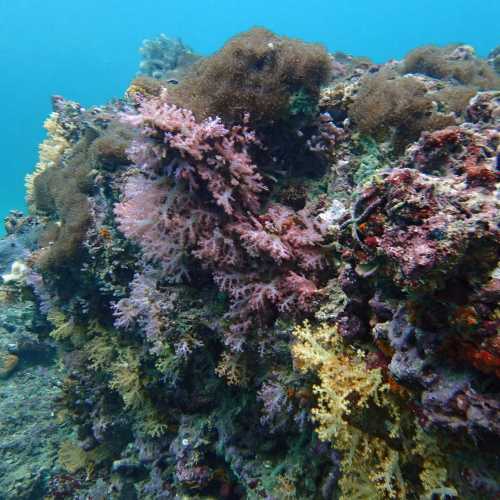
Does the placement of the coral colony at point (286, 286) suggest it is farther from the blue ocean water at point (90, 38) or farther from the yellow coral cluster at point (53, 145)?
the blue ocean water at point (90, 38)

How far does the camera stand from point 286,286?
160 inches

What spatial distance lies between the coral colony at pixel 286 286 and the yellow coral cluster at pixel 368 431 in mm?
16

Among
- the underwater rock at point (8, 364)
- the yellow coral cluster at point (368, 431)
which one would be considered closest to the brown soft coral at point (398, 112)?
the yellow coral cluster at point (368, 431)

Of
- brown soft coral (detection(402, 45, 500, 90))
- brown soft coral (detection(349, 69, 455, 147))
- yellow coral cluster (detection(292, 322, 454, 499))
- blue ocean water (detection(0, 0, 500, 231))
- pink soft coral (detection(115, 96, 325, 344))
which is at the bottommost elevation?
yellow coral cluster (detection(292, 322, 454, 499))

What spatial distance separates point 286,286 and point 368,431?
5.21 ft

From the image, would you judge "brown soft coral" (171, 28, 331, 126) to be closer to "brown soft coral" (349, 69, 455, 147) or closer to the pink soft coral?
the pink soft coral

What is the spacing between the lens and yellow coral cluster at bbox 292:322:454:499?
9.57 feet

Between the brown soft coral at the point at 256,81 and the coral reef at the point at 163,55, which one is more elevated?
the coral reef at the point at 163,55

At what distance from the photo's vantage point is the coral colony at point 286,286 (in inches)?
99.0

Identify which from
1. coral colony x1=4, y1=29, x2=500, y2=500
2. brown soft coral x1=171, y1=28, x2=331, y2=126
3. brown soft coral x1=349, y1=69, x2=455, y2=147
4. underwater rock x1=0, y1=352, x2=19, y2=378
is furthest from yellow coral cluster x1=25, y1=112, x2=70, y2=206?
brown soft coral x1=349, y1=69, x2=455, y2=147

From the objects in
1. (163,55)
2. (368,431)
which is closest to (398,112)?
(368,431)

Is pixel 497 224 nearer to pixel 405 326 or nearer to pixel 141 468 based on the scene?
pixel 405 326

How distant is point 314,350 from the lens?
3.42 metres

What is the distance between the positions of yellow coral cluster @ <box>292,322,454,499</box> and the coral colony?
16 millimetres
